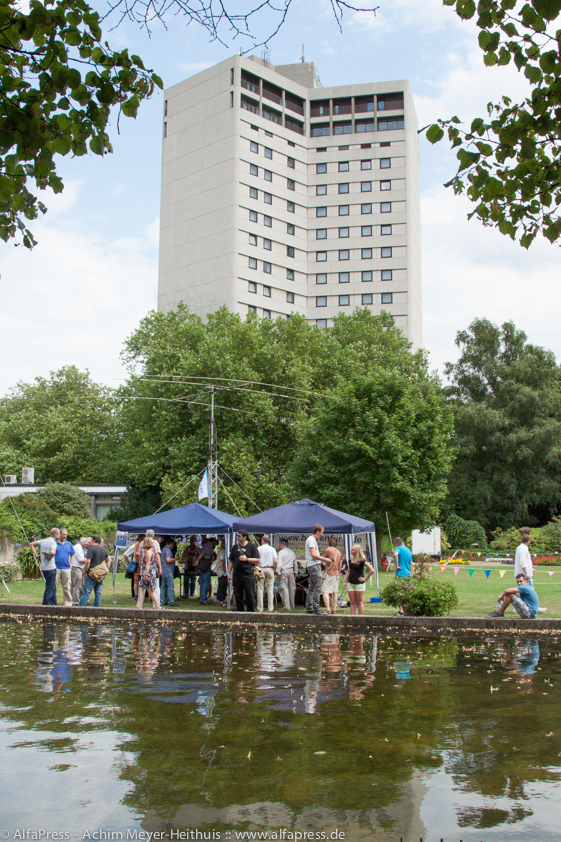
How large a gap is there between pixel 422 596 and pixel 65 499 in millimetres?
33744

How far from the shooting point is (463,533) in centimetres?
5222

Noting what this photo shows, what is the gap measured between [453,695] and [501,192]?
17.8 feet

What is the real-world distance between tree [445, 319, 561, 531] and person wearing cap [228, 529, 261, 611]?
4028 cm

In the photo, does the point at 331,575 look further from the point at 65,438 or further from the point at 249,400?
the point at 65,438

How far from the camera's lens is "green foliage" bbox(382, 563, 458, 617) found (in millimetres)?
15195

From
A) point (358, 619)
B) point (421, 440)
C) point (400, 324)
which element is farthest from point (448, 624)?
point (400, 324)

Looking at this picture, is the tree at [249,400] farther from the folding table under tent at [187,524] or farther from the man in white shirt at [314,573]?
the man in white shirt at [314,573]

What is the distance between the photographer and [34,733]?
6.74 m

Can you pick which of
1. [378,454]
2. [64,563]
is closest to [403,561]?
[64,563]

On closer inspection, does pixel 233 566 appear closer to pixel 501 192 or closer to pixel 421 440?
pixel 501 192

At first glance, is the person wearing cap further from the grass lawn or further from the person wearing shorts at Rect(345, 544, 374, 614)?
the person wearing shorts at Rect(345, 544, 374, 614)

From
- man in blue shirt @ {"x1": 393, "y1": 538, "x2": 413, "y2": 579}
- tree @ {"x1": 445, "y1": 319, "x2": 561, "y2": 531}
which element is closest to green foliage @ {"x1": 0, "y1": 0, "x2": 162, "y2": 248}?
man in blue shirt @ {"x1": 393, "y1": 538, "x2": 413, "y2": 579}

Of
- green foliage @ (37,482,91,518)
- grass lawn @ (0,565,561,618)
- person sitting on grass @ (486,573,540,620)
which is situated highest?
green foliage @ (37,482,91,518)

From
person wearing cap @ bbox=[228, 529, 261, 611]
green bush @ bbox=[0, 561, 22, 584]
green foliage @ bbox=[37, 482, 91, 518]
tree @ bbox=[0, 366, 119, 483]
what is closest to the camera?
person wearing cap @ bbox=[228, 529, 261, 611]
